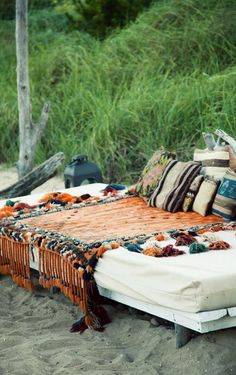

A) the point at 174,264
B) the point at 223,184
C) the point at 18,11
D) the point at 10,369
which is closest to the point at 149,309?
the point at 174,264

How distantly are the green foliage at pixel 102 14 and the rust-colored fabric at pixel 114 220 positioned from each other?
6018mm

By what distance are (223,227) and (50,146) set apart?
15.5 ft

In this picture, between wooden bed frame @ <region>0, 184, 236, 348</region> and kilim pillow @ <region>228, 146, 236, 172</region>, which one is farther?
kilim pillow @ <region>228, 146, 236, 172</region>

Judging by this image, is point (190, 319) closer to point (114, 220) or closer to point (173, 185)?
point (114, 220)

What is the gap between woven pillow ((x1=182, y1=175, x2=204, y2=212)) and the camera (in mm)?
6094

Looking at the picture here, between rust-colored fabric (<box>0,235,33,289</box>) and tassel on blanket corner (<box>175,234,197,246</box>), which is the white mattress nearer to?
tassel on blanket corner (<box>175,234,197,246</box>)

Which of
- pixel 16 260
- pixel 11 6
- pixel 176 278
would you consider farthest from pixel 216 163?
pixel 11 6

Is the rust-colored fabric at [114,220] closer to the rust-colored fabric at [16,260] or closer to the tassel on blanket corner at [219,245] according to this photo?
the rust-colored fabric at [16,260]

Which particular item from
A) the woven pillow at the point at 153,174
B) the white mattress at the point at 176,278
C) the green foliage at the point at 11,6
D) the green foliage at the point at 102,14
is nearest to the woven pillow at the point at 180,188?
the woven pillow at the point at 153,174

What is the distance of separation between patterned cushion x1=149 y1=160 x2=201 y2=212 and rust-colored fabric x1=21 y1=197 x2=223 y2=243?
6 cm

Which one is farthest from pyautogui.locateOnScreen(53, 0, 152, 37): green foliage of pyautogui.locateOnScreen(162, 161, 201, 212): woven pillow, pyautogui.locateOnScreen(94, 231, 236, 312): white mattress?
pyautogui.locateOnScreen(94, 231, 236, 312): white mattress

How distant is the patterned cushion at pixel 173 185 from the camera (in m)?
6.18

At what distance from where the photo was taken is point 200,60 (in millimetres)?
10195

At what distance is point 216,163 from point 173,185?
1.07 ft
